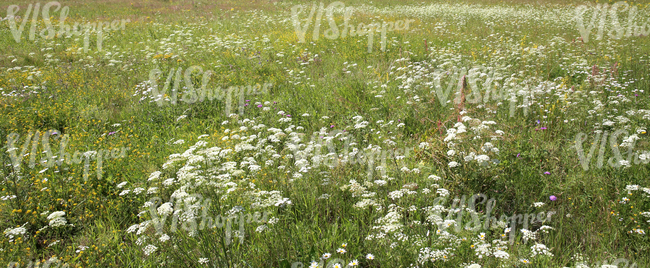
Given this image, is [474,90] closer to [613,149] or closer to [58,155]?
[613,149]

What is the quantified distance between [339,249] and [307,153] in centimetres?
138

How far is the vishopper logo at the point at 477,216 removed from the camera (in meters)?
2.45

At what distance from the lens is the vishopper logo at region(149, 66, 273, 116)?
543 cm

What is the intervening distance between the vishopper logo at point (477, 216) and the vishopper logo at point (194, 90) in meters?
3.39

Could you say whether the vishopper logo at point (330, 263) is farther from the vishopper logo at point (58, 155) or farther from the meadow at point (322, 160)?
the vishopper logo at point (58, 155)

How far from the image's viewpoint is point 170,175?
3502 millimetres

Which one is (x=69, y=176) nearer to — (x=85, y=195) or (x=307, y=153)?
(x=85, y=195)

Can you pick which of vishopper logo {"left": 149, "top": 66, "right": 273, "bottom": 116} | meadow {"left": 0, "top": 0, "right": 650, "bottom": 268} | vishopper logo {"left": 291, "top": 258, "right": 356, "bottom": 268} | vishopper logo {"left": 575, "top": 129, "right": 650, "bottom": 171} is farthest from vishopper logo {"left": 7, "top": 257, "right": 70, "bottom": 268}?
vishopper logo {"left": 575, "top": 129, "right": 650, "bottom": 171}

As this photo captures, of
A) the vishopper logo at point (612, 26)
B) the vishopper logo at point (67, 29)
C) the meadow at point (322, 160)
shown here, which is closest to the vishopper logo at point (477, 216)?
the meadow at point (322, 160)

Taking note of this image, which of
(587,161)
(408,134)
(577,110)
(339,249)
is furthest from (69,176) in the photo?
(577,110)

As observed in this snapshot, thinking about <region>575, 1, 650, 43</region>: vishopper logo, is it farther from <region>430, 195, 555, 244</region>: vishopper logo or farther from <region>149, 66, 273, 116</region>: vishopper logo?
<region>149, 66, 273, 116</region>: vishopper logo

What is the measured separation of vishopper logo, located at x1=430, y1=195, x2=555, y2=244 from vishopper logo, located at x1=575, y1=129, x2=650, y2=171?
2.84 ft

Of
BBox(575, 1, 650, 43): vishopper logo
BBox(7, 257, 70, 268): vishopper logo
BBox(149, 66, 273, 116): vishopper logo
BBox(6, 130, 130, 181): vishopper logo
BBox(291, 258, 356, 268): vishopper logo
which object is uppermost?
BBox(575, 1, 650, 43): vishopper logo

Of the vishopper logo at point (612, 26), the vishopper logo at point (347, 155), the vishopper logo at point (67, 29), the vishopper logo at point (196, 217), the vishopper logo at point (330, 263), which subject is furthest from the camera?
the vishopper logo at point (67, 29)
